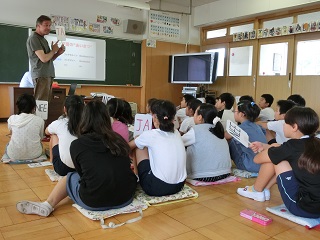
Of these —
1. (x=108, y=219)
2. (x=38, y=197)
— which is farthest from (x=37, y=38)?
(x=108, y=219)

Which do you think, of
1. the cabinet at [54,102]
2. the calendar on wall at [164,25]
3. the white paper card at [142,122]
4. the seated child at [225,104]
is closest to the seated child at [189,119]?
the seated child at [225,104]

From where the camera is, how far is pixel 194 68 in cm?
723

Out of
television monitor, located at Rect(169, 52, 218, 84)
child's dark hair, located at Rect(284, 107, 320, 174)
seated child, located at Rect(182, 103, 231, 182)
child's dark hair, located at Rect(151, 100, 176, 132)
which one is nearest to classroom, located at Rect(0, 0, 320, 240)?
seated child, located at Rect(182, 103, 231, 182)

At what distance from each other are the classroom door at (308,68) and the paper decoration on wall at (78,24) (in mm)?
4378

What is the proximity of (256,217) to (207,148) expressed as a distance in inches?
28.3

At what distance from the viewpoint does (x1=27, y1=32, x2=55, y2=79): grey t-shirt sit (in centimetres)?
361

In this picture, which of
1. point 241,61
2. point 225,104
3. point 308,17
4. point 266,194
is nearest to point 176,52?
point 241,61

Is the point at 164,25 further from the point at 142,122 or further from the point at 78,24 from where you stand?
the point at 142,122

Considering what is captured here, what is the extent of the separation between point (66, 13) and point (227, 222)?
593cm

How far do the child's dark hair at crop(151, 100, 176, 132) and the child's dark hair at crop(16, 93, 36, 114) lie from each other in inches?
55.8

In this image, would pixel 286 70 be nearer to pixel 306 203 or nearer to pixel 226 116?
pixel 226 116

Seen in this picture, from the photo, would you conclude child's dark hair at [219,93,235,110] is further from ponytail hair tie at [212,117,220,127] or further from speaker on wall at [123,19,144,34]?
speaker on wall at [123,19,144,34]

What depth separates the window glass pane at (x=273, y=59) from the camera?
6.23 metres

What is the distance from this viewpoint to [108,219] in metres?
1.81
